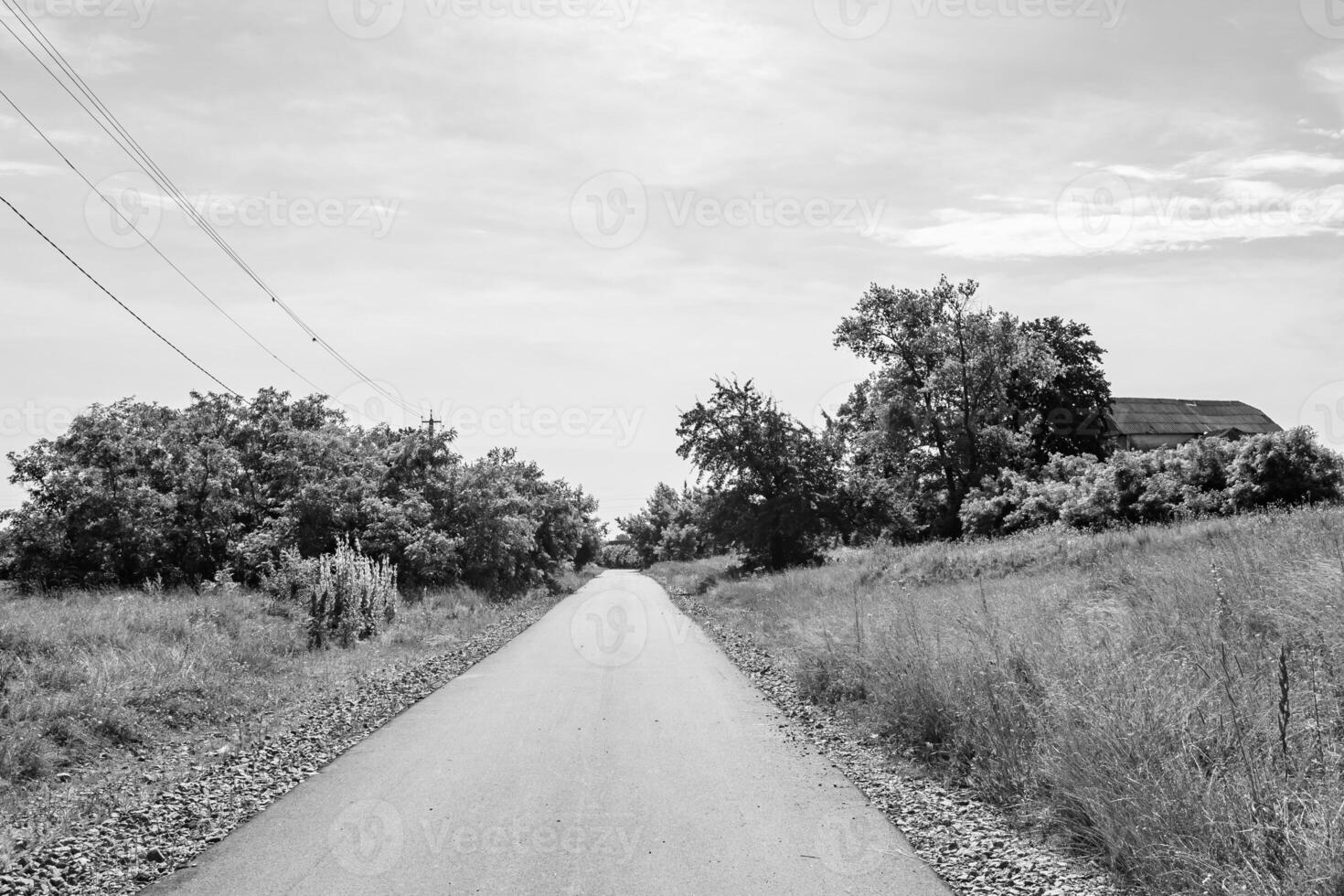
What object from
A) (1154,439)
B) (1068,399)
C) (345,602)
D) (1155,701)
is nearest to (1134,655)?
(1155,701)

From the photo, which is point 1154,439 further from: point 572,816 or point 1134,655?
point 572,816

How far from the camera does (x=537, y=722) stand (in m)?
9.76

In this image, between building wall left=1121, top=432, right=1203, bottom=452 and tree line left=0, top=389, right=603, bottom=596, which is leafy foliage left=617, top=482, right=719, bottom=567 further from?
tree line left=0, top=389, right=603, bottom=596

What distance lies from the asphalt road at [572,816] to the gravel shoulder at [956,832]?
18cm

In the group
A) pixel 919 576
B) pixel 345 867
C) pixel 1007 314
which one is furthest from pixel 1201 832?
pixel 1007 314

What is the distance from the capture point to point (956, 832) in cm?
581

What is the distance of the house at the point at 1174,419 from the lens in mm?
72812

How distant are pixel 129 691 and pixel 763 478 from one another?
3716 centimetres

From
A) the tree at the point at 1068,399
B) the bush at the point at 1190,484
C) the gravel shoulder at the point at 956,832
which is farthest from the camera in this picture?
the tree at the point at 1068,399

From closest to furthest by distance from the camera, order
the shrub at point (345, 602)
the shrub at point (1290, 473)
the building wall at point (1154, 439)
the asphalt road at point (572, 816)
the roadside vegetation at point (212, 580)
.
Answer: the asphalt road at point (572, 816)
the roadside vegetation at point (212, 580)
the shrub at point (345, 602)
the shrub at point (1290, 473)
the building wall at point (1154, 439)

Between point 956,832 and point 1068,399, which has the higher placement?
point 1068,399

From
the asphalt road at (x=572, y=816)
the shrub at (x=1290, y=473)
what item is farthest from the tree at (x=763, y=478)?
the asphalt road at (x=572, y=816)

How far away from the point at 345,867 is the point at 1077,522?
26.5 m

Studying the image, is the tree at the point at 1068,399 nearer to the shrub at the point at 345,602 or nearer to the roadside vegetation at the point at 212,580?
the roadside vegetation at the point at 212,580
